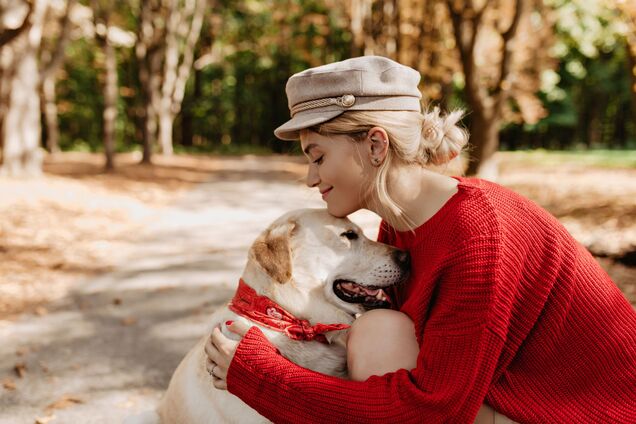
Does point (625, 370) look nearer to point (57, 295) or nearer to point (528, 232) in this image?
point (528, 232)

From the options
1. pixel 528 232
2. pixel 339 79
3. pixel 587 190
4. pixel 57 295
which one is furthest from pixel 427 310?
pixel 587 190

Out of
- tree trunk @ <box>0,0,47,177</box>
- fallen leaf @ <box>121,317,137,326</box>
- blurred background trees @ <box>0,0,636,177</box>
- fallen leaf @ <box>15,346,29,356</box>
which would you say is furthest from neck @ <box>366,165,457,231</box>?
tree trunk @ <box>0,0,47,177</box>

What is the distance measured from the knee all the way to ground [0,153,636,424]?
2.60ft

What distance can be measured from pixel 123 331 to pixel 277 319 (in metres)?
2.72

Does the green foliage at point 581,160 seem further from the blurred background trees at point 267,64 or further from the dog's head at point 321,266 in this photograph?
the dog's head at point 321,266

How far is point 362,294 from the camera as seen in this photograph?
253 cm

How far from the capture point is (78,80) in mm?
33531

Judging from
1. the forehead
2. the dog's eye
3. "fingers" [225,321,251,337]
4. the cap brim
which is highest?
the cap brim

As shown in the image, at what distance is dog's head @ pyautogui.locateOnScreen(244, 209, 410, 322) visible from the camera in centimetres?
234

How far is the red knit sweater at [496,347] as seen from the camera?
161cm

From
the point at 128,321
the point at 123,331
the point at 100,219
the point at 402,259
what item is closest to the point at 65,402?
the point at 123,331

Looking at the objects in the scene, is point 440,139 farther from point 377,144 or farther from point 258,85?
point 258,85

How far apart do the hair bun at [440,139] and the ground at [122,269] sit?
25.4 inches

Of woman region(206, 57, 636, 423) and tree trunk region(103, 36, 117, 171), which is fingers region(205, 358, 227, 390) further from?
tree trunk region(103, 36, 117, 171)
